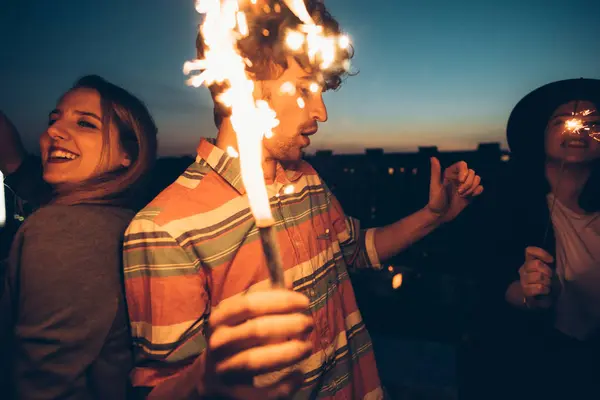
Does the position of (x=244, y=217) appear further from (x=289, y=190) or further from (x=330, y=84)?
(x=330, y=84)

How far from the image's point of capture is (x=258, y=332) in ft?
2.58

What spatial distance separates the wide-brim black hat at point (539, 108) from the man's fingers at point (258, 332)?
298 cm

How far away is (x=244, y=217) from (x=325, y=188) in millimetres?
1023

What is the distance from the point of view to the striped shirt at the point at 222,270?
1.32 m

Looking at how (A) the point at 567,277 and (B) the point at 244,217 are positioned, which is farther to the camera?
(A) the point at 567,277

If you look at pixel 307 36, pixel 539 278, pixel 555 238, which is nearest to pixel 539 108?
pixel 555 238

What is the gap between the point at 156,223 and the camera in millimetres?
1383

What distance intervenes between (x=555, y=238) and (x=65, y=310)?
356cm

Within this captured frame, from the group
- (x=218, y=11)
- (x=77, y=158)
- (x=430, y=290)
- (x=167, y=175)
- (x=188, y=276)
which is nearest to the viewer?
(x=218, y=11)

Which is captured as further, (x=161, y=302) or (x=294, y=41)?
(x=294, y=41)

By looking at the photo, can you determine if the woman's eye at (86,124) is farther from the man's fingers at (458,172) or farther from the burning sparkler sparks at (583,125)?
the burning sparkler sparks at (583,125)

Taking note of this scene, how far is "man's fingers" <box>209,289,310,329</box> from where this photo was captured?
2.43 feet

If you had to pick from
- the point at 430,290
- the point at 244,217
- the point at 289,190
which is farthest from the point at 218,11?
the point at 430,290

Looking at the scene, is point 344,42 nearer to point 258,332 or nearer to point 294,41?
point 294,41
